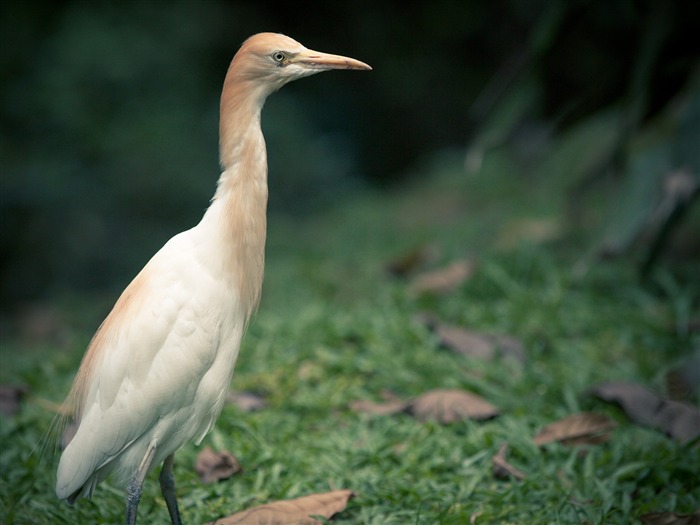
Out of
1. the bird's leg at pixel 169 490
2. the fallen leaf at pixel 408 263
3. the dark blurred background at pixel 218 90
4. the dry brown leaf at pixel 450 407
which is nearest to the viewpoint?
the bird's leg at pixel 169 490

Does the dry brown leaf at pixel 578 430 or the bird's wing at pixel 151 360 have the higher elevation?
the bird's wing at pixel 151 360

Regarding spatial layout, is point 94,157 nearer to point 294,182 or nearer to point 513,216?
point 294,182

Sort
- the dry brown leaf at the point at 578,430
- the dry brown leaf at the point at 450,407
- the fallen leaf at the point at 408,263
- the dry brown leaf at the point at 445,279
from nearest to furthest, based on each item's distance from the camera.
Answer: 1. the dry brown leaf at the point at 578,430
2. the dry brown leaf at the point at 450,407
3. the dry brown leaf at the point at 445,279
4. the fallen leaf at the point at 408,263

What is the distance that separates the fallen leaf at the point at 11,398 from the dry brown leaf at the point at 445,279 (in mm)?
2032

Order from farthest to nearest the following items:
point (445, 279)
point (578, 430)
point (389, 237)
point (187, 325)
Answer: point (389, 237), point (445, 279), point (578, 430), point (187, 325)

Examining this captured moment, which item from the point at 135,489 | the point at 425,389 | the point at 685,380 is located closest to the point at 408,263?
the point at 425,389

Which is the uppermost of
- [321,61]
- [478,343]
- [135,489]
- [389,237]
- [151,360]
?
[321,61]

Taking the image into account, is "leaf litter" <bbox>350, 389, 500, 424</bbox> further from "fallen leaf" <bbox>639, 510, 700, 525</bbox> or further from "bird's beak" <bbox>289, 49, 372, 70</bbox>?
"bird's beak" <bbox>289, 49, 372, 70</bbox>

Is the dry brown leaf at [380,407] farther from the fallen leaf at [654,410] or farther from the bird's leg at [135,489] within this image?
the bird's leg at [135,489]

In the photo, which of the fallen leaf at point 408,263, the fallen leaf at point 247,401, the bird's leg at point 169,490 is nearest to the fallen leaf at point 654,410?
the fallen leaf at point 247,401

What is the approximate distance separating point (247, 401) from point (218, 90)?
5623 millimetres

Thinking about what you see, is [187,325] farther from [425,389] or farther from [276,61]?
[425,389]

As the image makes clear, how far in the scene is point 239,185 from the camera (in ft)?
6.93

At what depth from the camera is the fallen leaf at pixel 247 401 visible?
3002mm
